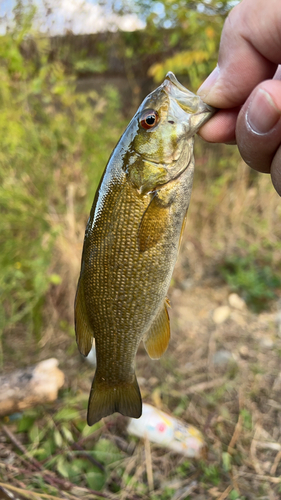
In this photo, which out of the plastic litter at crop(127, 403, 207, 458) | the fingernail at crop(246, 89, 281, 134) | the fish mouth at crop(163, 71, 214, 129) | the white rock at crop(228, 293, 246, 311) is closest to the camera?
the fingernail at crop(246, 89, 281, 134)

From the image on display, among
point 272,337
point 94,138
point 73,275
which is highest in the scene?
point 94,138

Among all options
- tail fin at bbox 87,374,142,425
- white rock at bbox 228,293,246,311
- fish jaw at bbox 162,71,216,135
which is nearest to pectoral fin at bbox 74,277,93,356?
tail fin at bbox 87,374,142,425

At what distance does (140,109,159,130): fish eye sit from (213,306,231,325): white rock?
2.67 metres

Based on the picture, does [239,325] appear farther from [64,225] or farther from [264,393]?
[64,225]

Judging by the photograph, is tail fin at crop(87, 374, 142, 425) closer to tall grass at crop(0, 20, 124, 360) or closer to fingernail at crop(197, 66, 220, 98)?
fingernail at crop(197, 66, 220, 98)

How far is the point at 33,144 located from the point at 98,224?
7.40 ft

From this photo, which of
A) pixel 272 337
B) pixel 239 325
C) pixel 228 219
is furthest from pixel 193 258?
pixel 272 337

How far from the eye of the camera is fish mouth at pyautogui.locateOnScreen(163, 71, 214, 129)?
3.54 ft

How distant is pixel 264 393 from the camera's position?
2.62m

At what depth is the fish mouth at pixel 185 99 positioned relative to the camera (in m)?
1.08

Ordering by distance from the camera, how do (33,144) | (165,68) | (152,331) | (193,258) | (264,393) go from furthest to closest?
(193,258), (165,68), (33,144), (264,393), (152,331)

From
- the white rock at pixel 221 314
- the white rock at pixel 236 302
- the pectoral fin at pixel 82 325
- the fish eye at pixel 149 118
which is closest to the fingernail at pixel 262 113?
the fish eye at pixel 149 118

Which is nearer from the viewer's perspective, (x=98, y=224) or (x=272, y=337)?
(x=98, y=224)

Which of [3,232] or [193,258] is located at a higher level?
[3,232]
